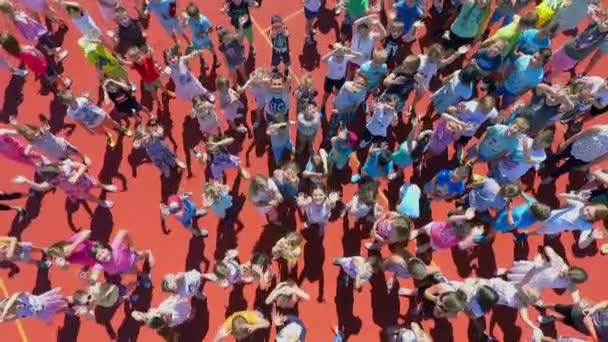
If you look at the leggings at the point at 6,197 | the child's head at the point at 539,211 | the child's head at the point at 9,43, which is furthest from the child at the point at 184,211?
the child's head at the point at 539,211

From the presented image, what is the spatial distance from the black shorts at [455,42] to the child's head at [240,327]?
639 cm

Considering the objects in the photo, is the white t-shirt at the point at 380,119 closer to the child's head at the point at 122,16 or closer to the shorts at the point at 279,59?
the shorts at the point at 279,59

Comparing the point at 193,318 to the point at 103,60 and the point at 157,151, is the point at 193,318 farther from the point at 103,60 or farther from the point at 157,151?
the point at 103,60

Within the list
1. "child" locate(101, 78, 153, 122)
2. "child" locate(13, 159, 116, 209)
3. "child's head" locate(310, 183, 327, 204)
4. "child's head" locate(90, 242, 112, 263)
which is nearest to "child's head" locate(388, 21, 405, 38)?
"child's head" locate(310, 183, 327, 204)

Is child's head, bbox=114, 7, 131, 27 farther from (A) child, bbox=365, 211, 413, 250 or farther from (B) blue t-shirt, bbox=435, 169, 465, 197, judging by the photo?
(B) blue t-shirt, bbox=435, 169, 465, 197

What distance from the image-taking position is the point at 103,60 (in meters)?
10.1

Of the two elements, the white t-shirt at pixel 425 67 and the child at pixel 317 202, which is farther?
the white t-shirt at pixel 425 67

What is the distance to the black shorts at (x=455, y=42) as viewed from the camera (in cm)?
1079

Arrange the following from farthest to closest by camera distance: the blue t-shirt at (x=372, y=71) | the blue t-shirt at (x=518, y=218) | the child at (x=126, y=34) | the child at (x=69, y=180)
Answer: the child at (x=126, y=34), the blue t-shirt at (x=372, y=71), the child at (x=69, y=180), the blue t-shirt at (x=518, y=218)

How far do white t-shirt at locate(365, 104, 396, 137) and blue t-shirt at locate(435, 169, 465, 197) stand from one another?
1221 millimetres

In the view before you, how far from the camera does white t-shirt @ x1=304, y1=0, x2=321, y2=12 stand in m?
11.4

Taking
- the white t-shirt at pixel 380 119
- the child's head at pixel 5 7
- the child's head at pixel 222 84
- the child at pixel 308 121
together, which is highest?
the child's head at pixel 5 7

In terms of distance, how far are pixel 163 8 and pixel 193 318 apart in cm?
559

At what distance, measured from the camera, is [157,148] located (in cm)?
982
